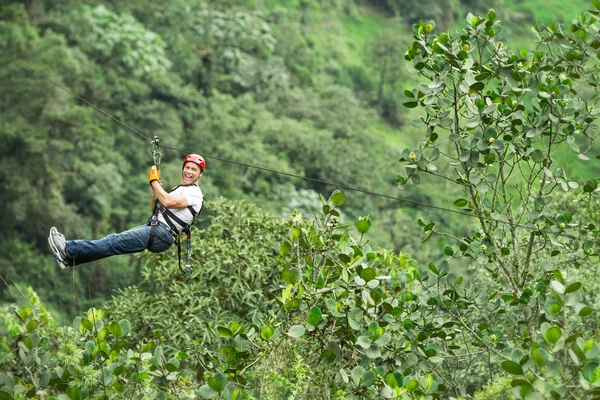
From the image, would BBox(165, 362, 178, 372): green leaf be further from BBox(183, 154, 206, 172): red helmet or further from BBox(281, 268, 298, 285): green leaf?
BBox(183, 154, 206, 172): red helmet

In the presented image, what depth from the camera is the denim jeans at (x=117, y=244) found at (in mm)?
6527

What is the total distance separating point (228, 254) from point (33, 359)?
14.8 ft

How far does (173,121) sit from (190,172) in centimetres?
2421

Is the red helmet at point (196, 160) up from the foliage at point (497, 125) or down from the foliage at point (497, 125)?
down

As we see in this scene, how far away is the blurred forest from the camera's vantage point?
2527cm

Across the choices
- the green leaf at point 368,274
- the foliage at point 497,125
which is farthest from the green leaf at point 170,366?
the foliage at point 497,125

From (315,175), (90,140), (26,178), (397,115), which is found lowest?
(26,178)

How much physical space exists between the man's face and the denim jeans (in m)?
0.39

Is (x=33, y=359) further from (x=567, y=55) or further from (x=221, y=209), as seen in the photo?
(x=221, y=209)

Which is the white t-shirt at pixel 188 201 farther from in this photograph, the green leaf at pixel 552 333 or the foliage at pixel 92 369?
the green leaf at pixel 552 333

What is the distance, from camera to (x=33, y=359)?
5.61 meters

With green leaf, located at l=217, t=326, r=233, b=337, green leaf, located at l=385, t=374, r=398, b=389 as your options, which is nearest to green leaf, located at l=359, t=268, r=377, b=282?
green leaf, located at l=385, t=374, r=398, b=389

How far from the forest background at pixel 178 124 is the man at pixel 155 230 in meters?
11.9

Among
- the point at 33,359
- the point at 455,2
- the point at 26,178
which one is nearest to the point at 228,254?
the point at 33,359
